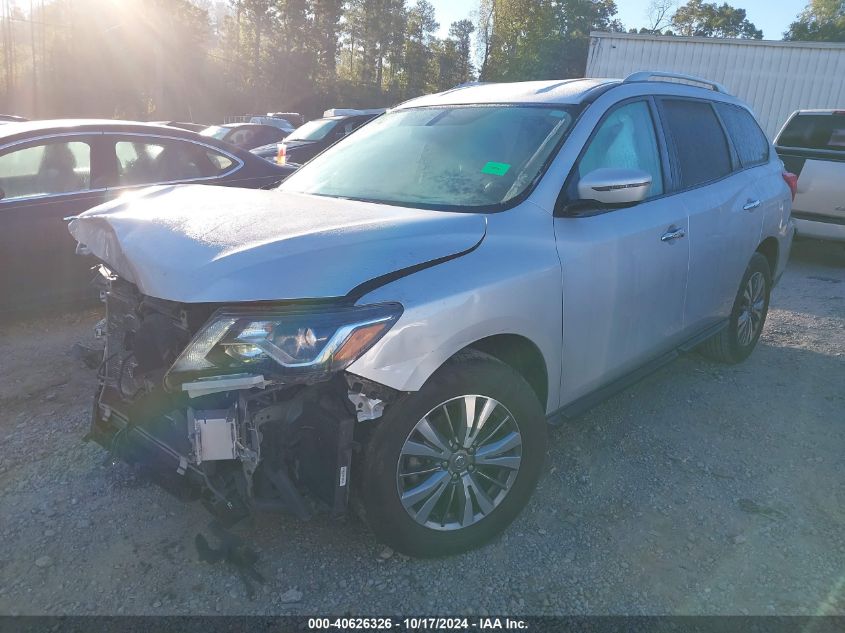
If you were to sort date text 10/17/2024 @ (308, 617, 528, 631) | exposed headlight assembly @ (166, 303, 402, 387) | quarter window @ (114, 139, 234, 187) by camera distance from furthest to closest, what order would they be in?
quarter window @ (114, 139, 234, 187) → date text 10/17/2024 @ (308, 617, 528, 631) → exposed headlight assembly @ (166, 303, 402, 387)

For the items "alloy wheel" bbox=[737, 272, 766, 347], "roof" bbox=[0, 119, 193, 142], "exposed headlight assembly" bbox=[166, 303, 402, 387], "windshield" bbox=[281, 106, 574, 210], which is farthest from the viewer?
"roof" bbox=[0, 119, 193, 142]

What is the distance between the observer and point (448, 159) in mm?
3145

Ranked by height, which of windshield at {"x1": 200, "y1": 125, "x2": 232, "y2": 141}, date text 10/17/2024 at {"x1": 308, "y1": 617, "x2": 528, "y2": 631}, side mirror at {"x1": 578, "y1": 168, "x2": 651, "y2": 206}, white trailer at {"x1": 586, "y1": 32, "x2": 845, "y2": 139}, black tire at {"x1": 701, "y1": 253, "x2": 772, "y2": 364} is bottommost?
date text 10/17/2024 at {"x1": 308, "y1": 617, "x2": 528, "y2": 631}

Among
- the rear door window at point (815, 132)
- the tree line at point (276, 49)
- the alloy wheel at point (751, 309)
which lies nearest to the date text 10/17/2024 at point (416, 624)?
the alloy wheel at point (751, 309)

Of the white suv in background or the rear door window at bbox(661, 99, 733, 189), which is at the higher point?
the rear door window at bbox(661, 99, 733, 189)

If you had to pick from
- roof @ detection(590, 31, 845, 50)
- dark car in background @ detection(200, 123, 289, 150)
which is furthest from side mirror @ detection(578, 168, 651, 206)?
roof @ detection(590, 31, 845, 50)

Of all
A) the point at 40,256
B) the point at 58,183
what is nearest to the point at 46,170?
the point at 58,183

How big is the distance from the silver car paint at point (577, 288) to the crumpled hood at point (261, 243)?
0.13 m

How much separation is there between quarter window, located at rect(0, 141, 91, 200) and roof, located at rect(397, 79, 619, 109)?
2.98 metres

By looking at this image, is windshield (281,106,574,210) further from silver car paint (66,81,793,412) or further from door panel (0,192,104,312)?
door panel (0,192,104,312)

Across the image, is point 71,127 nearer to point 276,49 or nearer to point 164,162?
point 164,162

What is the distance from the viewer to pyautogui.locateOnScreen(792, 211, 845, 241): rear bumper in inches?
308

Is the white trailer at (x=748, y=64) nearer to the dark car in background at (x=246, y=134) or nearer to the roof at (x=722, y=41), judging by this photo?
the roof at (x=722, y=41)

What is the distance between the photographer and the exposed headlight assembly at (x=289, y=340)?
2.05 meters
